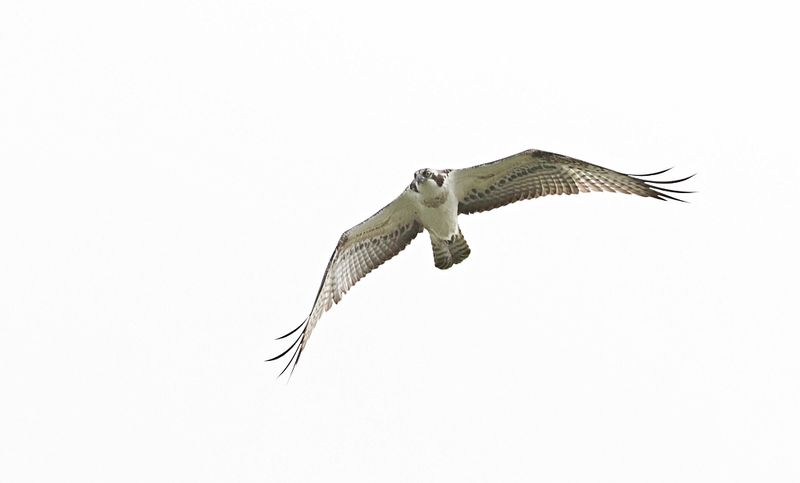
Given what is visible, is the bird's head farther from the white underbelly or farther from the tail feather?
the tail feather

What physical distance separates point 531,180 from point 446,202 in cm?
113

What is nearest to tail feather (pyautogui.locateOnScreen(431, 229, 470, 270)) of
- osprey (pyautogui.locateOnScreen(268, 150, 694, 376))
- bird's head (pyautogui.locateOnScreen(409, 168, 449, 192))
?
osprey (pyautogui.locateOnScreen(268, 150, 694, 376))

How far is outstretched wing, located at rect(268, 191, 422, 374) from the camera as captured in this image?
17625 mm

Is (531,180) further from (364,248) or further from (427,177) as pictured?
(364,248)

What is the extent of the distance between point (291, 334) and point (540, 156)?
3795 mm

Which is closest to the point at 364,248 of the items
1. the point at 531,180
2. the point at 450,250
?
the point at 450,250

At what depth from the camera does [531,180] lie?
17.4 metres

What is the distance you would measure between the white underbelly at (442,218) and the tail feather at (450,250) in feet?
0.24

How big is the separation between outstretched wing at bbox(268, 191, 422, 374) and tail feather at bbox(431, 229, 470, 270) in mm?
429

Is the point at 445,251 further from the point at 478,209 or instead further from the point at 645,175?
the point at 645,175

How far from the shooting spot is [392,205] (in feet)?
57.4

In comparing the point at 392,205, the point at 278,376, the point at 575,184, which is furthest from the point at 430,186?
the point at 278,376

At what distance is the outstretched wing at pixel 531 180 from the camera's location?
16.9 metres

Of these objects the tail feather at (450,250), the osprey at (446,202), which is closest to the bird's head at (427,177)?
the osprey at (446,202)
